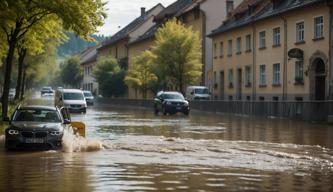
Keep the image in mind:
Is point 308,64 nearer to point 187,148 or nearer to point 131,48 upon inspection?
point 187,148

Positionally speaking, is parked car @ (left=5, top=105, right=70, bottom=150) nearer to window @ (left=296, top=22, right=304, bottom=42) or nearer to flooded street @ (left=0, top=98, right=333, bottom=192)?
flooded street @ (left=0, top=98, right=333, bottom=192)

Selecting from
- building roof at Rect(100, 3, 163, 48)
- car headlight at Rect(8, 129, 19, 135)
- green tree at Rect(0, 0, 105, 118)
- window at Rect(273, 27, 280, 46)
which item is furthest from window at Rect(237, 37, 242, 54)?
car headlight at Rect(8, 129, 19, 135)

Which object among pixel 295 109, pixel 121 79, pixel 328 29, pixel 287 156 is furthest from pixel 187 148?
pixel 121 79

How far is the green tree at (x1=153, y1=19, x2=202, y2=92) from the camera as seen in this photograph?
2377 inches

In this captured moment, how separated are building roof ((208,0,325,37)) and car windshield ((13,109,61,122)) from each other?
2678cm

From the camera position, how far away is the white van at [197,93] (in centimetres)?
6191

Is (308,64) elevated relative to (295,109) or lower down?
elevated

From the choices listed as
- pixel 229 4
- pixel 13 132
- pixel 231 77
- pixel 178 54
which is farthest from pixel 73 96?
pixel 13 132

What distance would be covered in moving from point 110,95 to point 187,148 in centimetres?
6751

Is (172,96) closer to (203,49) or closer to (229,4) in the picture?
(203,49)

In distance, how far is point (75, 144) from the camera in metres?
18.3

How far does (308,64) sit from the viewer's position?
4369 centimetres

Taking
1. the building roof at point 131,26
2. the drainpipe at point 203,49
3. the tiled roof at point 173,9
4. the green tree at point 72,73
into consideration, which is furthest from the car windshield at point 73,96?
the green tree at point 72,73

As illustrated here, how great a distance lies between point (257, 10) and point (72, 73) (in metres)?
98.7
